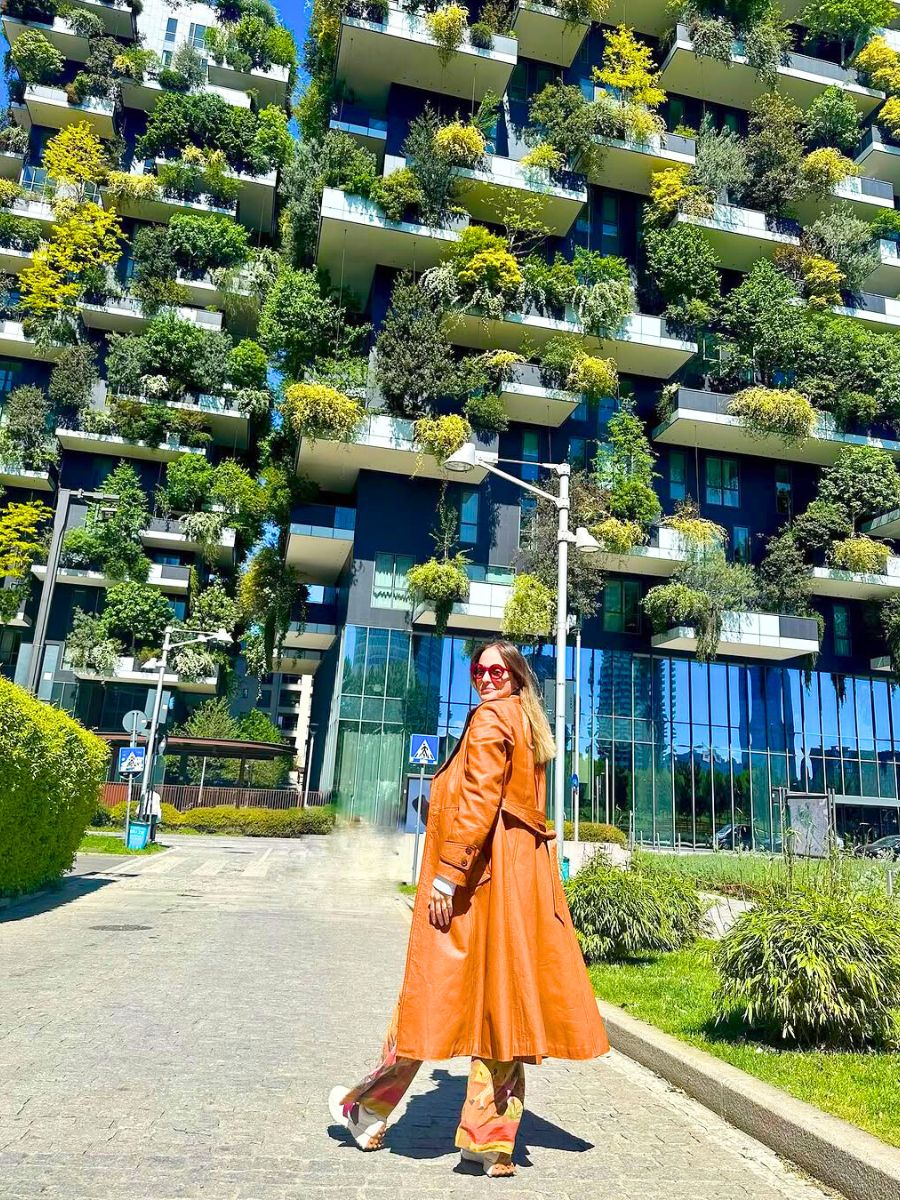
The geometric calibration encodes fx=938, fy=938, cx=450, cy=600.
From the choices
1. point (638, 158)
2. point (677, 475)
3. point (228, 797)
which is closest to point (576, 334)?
point (677, 475)

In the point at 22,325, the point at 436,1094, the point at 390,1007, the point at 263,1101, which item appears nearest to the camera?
the point at 263,1101

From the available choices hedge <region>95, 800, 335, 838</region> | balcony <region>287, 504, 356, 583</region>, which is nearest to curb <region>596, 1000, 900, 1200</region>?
balcony <region>287, 504, 356, 583</region>

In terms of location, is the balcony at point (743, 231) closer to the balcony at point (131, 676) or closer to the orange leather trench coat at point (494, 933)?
the balcony at point (131, 676)

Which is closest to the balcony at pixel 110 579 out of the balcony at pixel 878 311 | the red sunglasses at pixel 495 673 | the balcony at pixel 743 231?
the balcony at pixel 743 231

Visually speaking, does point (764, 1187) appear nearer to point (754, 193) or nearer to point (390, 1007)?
point (390, 1007)

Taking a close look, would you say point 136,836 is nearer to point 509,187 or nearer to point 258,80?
point 509,187

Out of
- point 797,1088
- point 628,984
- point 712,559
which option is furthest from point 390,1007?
point 712,559

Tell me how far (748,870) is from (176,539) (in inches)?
1237

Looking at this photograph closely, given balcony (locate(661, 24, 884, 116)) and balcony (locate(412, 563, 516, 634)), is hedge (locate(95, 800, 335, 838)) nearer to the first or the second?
balcony (locate(412, 563, 516, 634))

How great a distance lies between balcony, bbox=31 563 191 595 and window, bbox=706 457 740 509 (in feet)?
75.6

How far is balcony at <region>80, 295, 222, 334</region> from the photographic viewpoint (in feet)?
145

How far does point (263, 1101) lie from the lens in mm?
4590

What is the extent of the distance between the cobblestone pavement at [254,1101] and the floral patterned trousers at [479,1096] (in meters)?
0.16

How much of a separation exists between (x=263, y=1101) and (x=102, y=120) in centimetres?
5342
